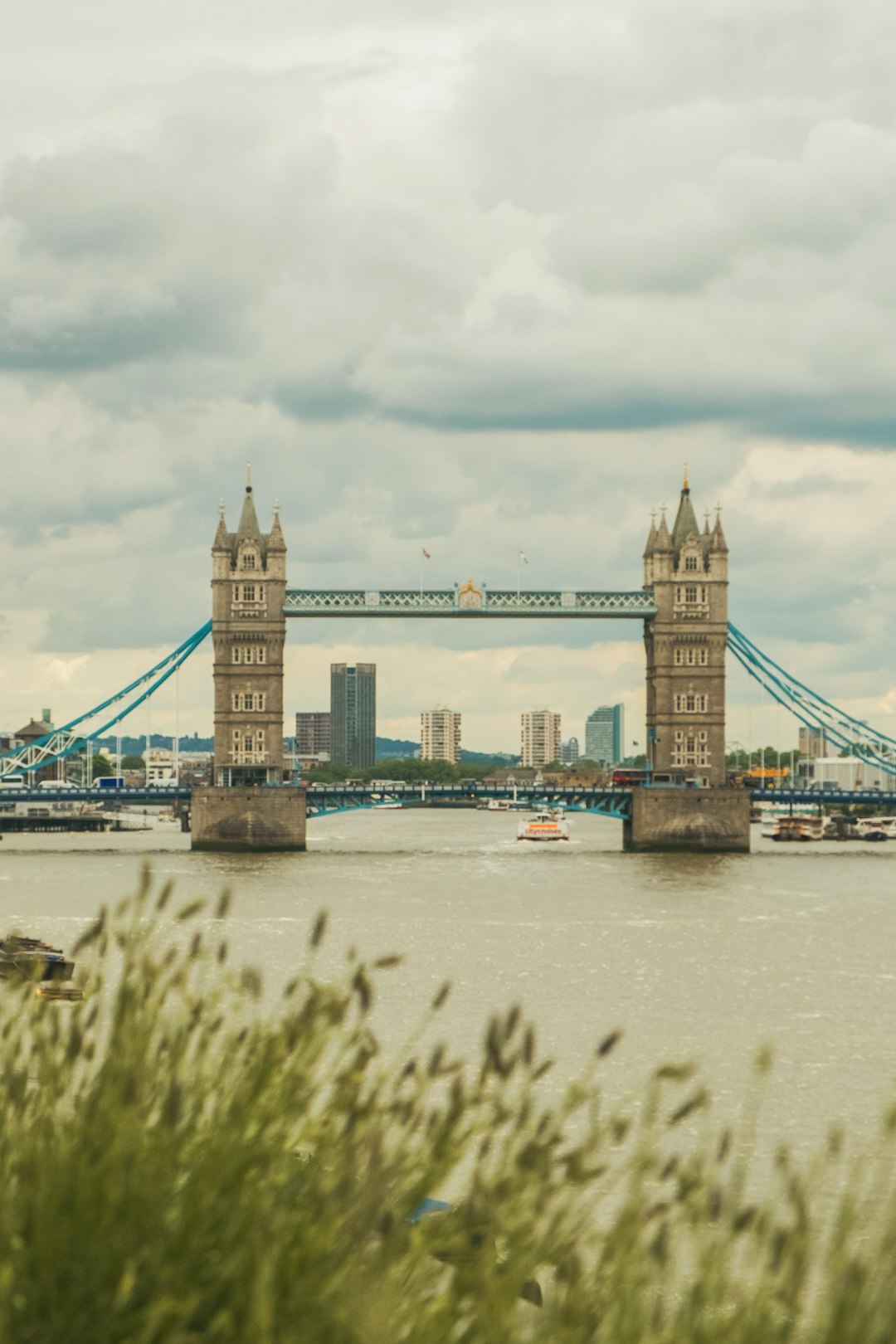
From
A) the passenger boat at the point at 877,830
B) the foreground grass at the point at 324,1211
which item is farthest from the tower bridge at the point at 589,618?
the foreground grass at the point at 324,1211

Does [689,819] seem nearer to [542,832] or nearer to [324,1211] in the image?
[542,832]

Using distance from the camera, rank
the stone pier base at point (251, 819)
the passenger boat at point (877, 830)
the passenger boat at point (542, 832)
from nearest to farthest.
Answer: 1. the stone pier base at point (251, 819)
2. the passenger boat at point (542, 832)
3. the passenger boat at point (877, 830)

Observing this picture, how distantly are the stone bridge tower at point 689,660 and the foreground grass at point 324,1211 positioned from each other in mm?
92318

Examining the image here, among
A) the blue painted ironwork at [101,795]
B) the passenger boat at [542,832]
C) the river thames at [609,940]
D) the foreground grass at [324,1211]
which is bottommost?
the river thames at [609,940]

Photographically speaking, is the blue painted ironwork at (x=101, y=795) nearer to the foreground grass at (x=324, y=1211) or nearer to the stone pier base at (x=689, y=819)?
the stone pier base at (x=689, y=819)

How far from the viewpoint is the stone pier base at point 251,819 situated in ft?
302

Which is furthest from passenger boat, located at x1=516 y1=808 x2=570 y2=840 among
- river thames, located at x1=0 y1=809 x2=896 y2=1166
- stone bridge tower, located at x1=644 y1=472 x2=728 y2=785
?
stone bridge tower, located at x1=644 y1=472 x2=728 y2=785

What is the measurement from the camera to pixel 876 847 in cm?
11394

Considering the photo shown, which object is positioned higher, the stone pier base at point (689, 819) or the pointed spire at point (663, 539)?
the pointed spire at point (663, 539)

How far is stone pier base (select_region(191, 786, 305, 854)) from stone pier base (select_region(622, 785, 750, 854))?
698 inches

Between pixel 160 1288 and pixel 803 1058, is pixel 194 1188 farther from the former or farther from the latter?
pixel 803 1058

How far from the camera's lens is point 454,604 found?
96750 millimetres

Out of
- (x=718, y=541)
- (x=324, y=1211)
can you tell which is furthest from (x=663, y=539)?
(x=324, y=1211)

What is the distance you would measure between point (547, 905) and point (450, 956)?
1661cm
